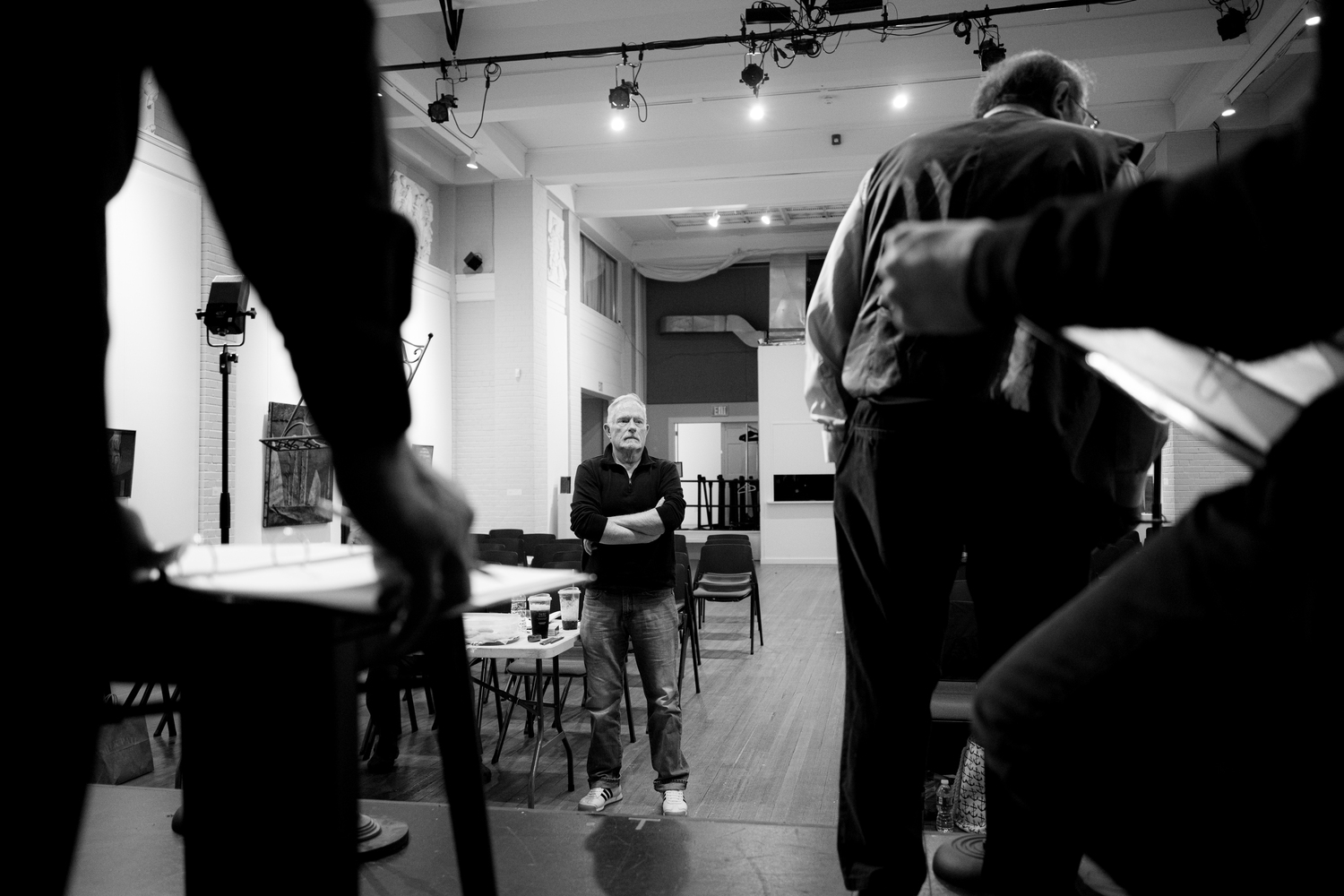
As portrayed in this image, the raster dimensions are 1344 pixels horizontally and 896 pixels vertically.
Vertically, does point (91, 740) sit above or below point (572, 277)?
below

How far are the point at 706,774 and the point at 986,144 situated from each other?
3.59 m

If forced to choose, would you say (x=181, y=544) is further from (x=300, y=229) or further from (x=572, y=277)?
(x=572, y=277)

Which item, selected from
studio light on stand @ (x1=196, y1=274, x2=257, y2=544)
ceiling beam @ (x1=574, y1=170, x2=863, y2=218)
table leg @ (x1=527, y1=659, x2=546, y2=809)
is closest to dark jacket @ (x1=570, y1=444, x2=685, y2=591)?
table leg @ (x1=527, y1=659, x2=546, y2=809)

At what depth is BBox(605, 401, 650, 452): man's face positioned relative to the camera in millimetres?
4500

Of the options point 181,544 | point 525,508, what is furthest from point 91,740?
point 525,508

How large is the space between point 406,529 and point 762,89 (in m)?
9.50

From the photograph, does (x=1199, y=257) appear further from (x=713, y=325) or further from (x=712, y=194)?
(x=713, y=325)

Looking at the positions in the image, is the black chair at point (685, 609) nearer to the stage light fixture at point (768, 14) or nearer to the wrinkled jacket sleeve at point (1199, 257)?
the stage light fixture at point (768, 14)

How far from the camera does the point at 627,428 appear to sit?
451cm

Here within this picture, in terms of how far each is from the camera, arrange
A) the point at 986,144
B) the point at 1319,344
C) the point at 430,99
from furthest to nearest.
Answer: the point at 430,99, the point at 986,144, the point at 1319,344

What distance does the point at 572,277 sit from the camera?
43.0 ft

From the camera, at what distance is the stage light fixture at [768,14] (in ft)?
25.6

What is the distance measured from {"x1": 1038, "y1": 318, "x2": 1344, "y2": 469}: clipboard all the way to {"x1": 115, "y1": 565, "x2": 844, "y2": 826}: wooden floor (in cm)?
242

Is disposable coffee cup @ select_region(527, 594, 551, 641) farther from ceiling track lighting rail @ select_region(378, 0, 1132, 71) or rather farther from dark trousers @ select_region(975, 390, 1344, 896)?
ceiling track lighting rail @ select_region(378, 0, 1132, 71)
